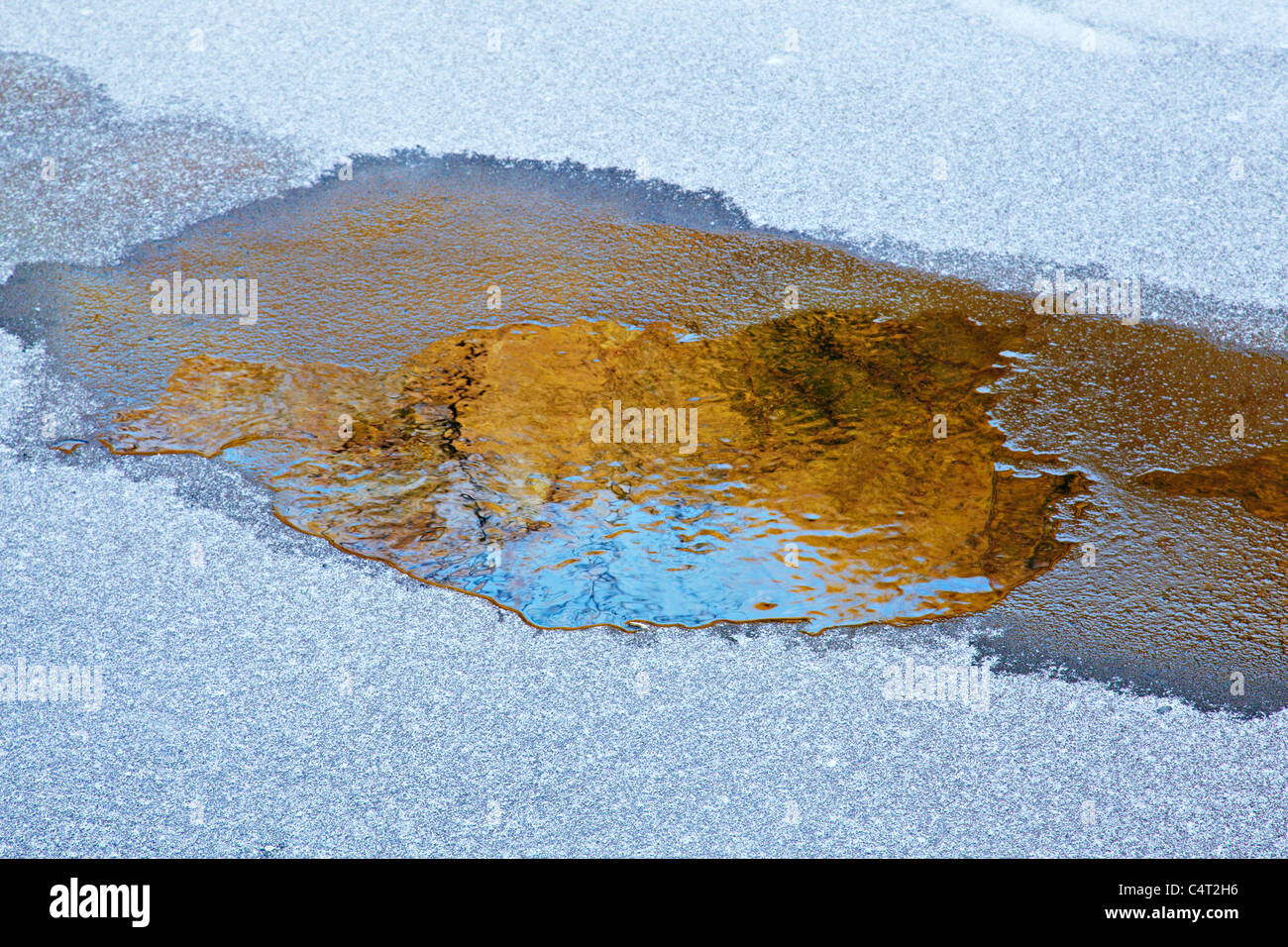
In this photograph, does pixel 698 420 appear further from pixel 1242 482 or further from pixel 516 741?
pixel 1242 482

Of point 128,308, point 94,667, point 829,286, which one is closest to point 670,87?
point 829,286

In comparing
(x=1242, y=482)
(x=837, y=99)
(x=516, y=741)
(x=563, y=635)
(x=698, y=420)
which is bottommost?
(x=516, y=741)

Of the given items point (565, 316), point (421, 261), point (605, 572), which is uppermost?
point (421, 261)

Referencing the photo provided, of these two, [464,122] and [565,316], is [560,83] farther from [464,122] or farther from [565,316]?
[565,316]

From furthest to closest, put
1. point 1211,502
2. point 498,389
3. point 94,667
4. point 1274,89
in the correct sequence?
point 1274,89
point 498,389
point 1211,502
point 94,667

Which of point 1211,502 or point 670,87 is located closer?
point 1211,502

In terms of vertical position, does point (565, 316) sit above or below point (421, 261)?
below

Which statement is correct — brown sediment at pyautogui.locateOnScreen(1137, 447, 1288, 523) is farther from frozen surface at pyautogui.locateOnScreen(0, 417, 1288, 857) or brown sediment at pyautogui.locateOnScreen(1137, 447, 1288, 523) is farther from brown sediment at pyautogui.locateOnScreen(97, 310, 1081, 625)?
frozen surface at pyautogui.locateOnScreen(0, 417, 1288, 857)

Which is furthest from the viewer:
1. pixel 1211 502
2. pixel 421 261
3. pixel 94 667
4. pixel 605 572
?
pixel 421 261

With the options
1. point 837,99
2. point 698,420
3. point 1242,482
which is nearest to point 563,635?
point 698,420
